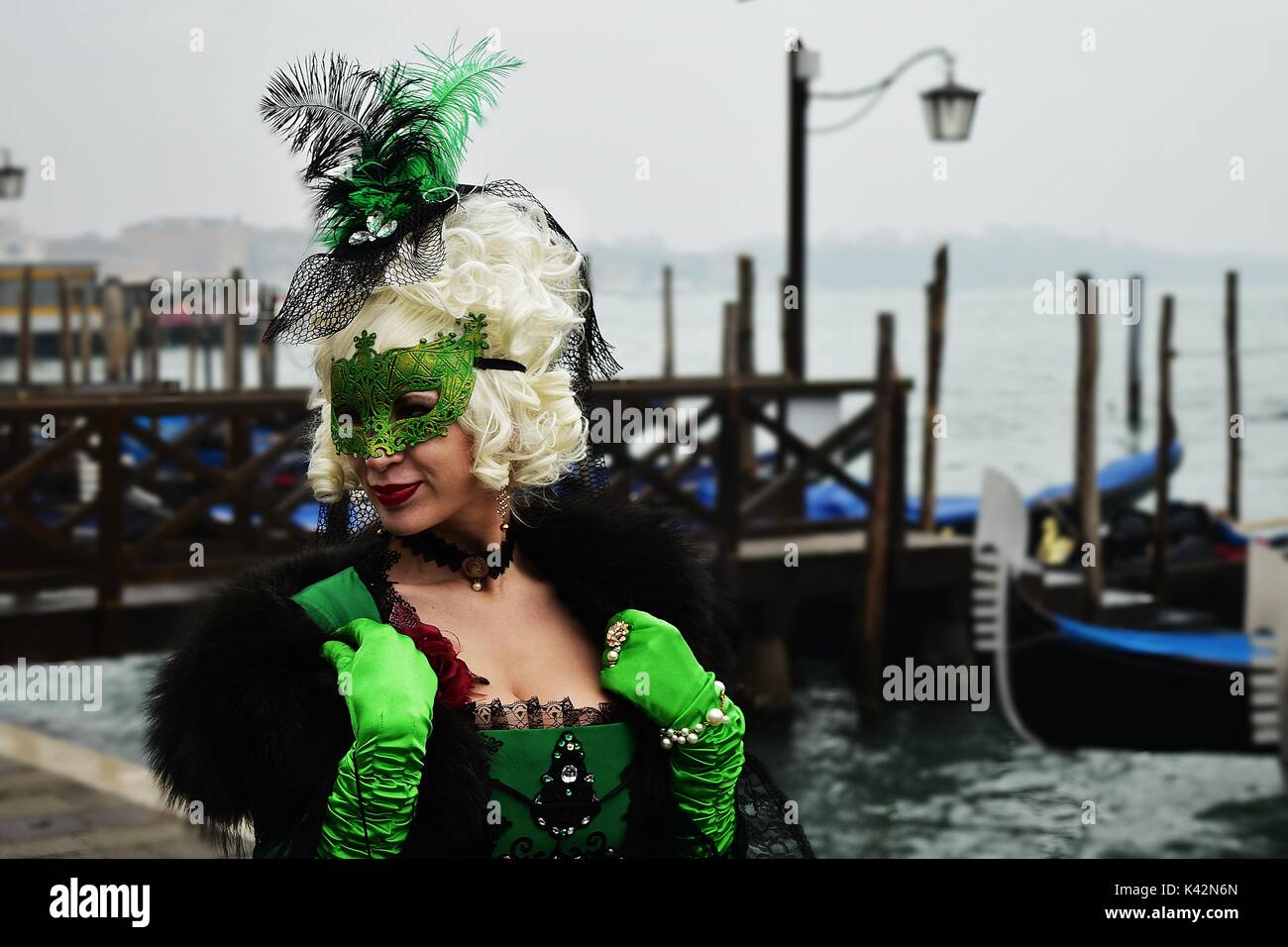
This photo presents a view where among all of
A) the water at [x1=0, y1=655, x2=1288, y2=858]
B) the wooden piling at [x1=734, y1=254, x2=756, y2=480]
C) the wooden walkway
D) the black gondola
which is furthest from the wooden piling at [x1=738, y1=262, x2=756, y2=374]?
the wooden walkway

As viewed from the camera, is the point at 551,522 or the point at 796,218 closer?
the point at 551,522

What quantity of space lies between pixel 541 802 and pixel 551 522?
401mm

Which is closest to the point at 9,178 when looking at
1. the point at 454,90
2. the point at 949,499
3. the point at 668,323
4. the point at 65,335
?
the point at 65,335

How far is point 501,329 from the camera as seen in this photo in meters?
1.85

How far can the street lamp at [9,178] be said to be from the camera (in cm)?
1933

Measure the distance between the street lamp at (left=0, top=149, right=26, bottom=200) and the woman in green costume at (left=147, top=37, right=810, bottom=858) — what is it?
19016 millimetres

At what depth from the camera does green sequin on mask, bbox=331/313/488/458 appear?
1.80 meters

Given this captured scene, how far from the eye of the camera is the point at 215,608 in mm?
1851

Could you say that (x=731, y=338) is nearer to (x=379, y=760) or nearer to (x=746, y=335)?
(x=746, y=335)

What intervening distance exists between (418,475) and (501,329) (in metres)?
0.19

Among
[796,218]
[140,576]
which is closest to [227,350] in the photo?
[796,218]

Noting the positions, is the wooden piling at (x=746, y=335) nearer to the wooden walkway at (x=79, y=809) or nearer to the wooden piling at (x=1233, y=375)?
the wooden piling at (x=1233, y=375)
